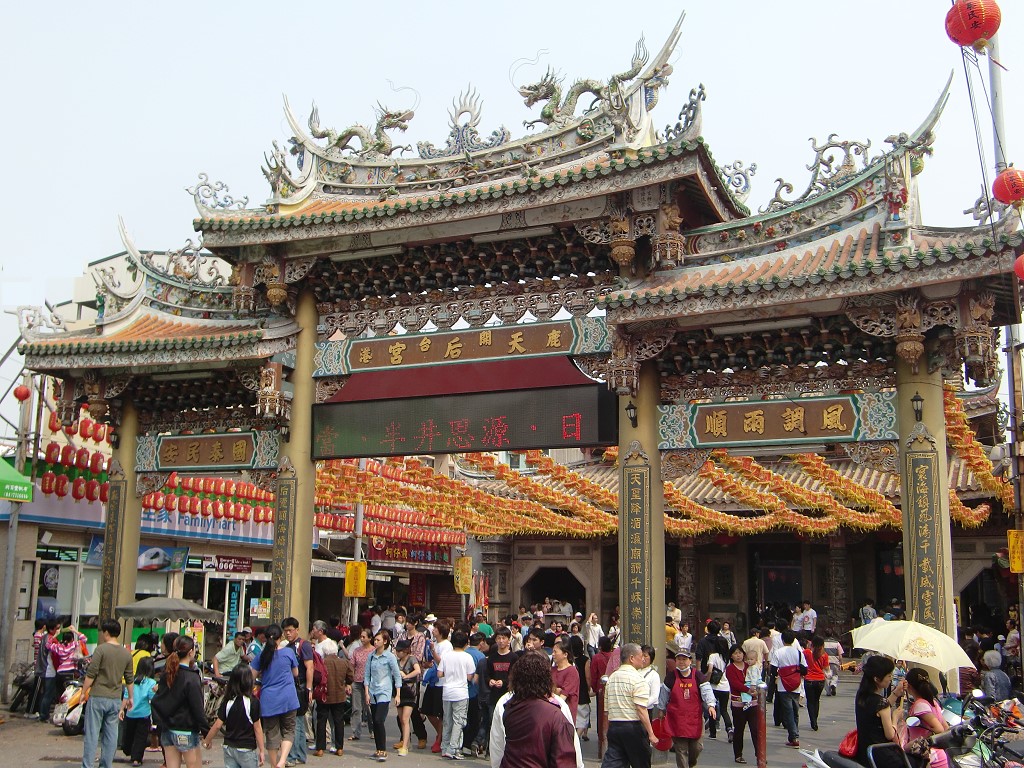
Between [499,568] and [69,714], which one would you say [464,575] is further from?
[69,714]

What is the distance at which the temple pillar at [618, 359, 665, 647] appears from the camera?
12.4 metres

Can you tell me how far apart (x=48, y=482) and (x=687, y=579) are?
16.3m

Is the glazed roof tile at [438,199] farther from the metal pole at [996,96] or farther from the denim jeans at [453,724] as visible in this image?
the denim jeans at [453,724]

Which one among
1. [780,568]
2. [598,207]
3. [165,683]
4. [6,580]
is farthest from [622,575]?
[780,568]

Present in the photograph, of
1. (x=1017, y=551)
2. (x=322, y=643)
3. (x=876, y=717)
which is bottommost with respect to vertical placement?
(x=876, y=717)

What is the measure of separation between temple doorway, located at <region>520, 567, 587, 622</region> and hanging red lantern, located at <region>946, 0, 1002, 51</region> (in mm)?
23280

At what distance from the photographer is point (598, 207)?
43.3ft

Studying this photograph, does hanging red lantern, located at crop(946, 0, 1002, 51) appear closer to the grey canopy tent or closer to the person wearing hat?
the person wearing hat

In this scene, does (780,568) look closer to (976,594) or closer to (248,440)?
(976,594)

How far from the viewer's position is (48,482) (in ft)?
58.4

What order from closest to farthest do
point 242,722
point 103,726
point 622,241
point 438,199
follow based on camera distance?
point 242,722 → point 103,726 → point 622,241 → point 438,199

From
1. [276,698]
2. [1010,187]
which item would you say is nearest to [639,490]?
[276,698]

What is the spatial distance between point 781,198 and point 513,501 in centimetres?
1327

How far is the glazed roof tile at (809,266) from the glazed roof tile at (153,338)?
18.7 ft
